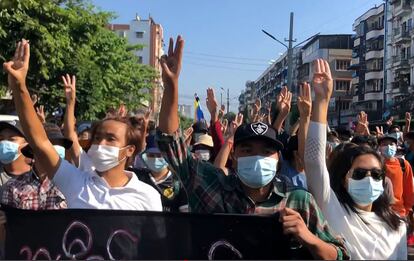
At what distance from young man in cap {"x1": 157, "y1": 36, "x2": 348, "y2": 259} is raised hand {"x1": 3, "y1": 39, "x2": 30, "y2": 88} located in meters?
0.80

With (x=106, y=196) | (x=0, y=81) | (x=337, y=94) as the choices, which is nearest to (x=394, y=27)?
(x=337, y=94)

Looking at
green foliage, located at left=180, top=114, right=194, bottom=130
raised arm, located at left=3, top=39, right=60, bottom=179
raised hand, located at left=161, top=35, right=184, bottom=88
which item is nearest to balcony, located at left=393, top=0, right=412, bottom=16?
green foliage, located at left=180, top=114, right=194, bottom=130

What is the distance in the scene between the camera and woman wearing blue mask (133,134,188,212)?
4.27m

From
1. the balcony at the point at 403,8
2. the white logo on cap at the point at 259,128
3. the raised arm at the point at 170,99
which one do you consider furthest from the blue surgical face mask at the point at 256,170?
the balcony at the point at 403,8

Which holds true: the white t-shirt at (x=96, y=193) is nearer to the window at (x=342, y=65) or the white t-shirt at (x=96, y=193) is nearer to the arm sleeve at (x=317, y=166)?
the arm sleeve at (x=317, y=166)

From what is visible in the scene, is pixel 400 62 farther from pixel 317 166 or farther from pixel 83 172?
pixel 83 172

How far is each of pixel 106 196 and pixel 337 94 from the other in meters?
80.5

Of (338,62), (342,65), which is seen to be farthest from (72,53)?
(342,65)

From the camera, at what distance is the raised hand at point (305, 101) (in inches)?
143

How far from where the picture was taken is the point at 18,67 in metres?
3.23

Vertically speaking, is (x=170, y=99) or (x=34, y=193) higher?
(x=170, y=99)

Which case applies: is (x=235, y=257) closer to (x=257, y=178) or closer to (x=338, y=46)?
(x=257, y=178)

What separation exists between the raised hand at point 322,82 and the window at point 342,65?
8055 cm

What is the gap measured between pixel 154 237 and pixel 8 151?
7.08 feet
